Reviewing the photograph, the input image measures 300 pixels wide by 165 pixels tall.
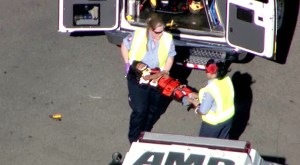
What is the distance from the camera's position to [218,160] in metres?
10.3

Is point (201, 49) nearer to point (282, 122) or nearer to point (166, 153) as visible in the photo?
point (282, 122)

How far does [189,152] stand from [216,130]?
250 cm

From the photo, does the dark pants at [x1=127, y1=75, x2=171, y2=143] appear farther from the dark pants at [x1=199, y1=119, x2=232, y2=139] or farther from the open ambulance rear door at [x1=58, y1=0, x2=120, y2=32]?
the open ambulance rear door at [x1=58, y1=0, x2=120, y2=32]

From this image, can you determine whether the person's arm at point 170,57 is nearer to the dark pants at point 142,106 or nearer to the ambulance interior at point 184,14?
the dark pants at point 142,106

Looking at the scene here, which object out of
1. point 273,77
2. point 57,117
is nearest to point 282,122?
point 273,77

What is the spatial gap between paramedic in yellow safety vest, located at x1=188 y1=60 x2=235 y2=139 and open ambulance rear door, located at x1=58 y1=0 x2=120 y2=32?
2111 millimetres

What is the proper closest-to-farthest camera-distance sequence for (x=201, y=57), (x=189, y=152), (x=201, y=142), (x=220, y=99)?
(x=189, y=152), (x=201, y=142), (x=220, y=99), (x=201, y=57)

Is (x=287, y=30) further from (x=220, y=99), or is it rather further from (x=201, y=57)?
(x=220, y=99)

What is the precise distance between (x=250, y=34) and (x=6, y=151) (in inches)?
127

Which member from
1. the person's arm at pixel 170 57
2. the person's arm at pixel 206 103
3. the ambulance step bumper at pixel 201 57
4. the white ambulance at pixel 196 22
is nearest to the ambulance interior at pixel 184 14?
the white ambulance at pixel 196 22

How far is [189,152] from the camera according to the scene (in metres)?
10.4

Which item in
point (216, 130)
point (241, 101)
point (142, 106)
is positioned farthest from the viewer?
point (241, 101)

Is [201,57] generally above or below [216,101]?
below

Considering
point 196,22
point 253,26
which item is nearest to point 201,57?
point 196,22
